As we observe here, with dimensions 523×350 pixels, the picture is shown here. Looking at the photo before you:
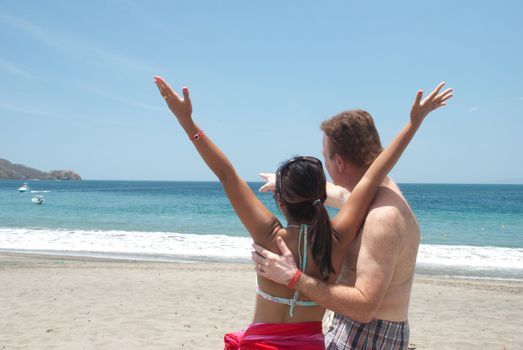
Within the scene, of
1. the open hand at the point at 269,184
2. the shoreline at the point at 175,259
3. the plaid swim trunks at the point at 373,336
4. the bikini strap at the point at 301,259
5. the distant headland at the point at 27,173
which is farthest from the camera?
the distant headland at the point at 27,173

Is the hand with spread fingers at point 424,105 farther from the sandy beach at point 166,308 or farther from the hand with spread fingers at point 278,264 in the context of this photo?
the sandy beach at point 166,308

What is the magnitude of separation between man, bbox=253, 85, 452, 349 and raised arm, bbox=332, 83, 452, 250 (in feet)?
0.19

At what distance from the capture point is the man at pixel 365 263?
1.84m

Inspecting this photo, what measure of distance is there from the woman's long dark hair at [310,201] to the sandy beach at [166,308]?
431cm

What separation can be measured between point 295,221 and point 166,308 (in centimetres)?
610

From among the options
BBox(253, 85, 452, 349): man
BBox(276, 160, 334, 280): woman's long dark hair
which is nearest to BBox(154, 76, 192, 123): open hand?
BBox(276, 160, 334, 280): woman's long dark hair

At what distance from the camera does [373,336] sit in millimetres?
2078

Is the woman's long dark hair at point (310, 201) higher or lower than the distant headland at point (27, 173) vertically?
higher

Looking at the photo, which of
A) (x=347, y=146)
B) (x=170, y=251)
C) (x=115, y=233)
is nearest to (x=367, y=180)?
(x=347, y=146)

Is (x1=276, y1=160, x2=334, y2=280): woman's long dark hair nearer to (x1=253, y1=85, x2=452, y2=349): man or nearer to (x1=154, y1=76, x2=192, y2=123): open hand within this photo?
(x1=253, y1=85, x2=452, y2=349): man

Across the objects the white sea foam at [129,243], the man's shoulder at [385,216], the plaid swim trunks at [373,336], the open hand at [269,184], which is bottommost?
the white sea foam at [129,243]

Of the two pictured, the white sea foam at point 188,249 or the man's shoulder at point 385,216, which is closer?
the man's shoulder at point 385,216

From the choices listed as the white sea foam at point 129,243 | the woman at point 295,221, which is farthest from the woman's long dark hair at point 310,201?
the white sea foam at point 129,243

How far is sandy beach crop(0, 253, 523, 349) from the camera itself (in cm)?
605
